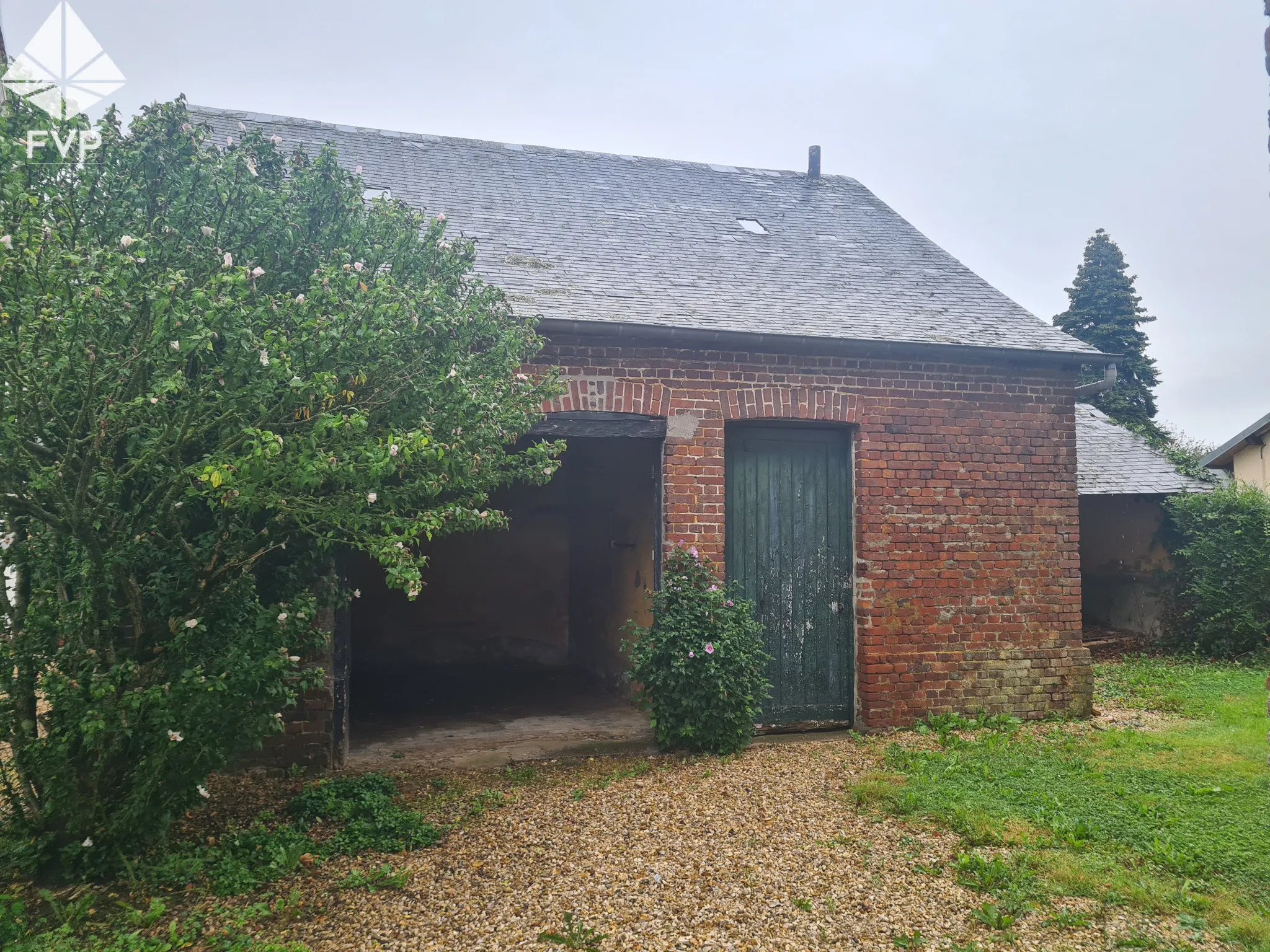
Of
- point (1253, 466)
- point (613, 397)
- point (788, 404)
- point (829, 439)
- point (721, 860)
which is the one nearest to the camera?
point (721, 860)

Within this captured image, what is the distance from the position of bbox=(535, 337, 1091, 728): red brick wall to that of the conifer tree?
1639 cm

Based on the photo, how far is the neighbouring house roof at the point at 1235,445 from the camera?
15.3 meters

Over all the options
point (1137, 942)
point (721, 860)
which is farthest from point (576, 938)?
point (1137, 942)

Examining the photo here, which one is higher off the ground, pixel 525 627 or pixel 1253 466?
pixel 1253 466

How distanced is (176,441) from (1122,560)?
1343 cm

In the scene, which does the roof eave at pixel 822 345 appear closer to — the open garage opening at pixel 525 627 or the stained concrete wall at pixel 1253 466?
the open garage opening at pixel 525 627

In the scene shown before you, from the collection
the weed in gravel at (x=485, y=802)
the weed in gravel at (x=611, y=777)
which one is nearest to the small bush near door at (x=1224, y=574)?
the weed in gravel at (x=611, y=777)

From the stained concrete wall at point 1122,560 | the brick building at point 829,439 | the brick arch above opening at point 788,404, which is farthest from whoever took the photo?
the stained concrete wall at point 1122,560

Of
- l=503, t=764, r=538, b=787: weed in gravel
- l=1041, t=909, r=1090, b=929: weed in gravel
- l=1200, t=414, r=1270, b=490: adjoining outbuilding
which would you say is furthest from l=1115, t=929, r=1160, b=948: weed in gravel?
l=1200, t=414, r=1270, b=490: adjoining outbuilding

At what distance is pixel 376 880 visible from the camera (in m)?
3.98

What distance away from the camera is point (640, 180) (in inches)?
391

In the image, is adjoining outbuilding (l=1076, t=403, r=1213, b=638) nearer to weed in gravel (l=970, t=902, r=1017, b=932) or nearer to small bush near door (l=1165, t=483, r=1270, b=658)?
small bush near door (l=1165, t=483, r=1270, b=658)

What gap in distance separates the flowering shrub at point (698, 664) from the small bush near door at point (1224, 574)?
802 centimetres

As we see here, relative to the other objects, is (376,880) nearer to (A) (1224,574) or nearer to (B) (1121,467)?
(A) (1224,574)
